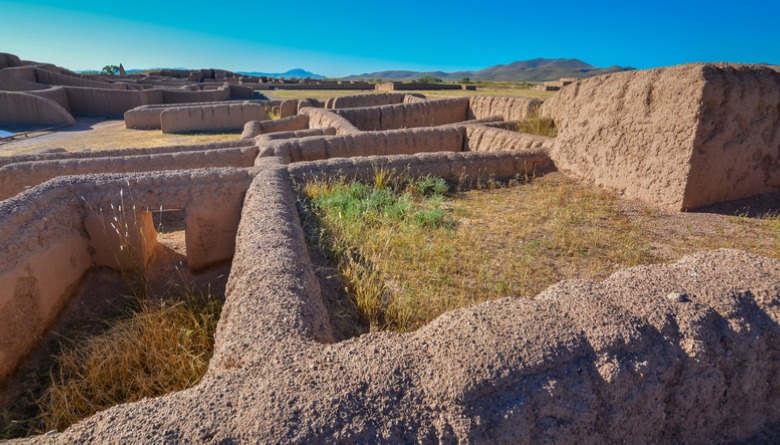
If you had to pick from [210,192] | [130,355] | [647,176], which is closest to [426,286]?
[130,355]

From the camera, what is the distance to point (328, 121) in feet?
30.5

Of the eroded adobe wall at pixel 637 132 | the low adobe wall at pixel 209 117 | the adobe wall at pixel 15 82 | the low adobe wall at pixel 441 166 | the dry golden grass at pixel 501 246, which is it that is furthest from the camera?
the adobe wall at pixel 15 82

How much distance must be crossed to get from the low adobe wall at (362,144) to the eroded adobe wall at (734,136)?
13.5 ft

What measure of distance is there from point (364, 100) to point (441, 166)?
32.0ft

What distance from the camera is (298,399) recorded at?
1415 mm

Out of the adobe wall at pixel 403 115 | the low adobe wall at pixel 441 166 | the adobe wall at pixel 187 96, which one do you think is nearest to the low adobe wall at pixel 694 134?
the low adobe wall at pixel 441 166

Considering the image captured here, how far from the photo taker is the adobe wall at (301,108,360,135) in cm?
824

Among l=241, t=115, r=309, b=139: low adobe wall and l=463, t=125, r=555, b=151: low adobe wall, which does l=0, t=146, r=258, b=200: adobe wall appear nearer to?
l=241, t=115, r=309, b=139: low adobe wall

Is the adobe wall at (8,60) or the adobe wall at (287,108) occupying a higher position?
the adobe wall at (8,60)

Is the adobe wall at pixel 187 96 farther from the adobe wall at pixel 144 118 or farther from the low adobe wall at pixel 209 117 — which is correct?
the low adobe wall at pixel 209 117

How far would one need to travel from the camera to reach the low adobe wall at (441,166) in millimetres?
5285

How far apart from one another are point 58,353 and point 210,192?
1.90 meters

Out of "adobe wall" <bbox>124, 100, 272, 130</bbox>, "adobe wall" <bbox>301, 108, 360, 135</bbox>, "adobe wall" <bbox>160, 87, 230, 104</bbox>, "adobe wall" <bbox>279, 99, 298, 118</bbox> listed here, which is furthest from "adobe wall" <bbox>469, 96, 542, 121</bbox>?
"adobe wall" <bbox>160, 87, 230, 104</bbox>

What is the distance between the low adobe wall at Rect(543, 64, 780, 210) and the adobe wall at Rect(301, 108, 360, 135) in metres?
4.43
